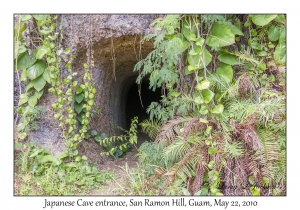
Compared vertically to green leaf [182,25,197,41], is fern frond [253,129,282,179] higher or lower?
lower

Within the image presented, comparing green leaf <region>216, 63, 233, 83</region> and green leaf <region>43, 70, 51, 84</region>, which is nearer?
green leaf <region>216, 63, 233, 83</region>

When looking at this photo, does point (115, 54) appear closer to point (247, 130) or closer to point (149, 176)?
point (149, 176)

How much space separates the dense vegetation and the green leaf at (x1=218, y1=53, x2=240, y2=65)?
0.04ft

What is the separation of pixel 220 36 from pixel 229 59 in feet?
0.89

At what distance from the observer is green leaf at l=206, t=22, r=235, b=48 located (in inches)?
99.7

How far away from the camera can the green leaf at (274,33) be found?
268 centimetres

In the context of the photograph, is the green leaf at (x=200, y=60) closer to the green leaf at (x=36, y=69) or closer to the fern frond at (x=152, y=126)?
the fern frond at (x=152, y=126)

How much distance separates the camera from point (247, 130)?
2.34 m

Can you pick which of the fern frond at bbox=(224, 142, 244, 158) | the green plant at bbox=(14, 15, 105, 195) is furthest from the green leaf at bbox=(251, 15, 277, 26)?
the green plant at bbox=(14, 15, 105, 195)

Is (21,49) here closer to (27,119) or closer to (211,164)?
(27,119)

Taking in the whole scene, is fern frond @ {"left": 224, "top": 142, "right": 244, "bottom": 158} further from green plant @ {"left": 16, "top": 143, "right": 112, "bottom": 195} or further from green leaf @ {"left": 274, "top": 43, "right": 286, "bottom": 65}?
green plant @ {"left": 16, "top": 143, "right": 112, "bottom": 195}

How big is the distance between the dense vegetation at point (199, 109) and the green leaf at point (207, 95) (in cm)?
1

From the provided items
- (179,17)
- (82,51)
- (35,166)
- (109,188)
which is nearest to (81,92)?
(82,51)

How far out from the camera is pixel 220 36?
2596 millimetres
